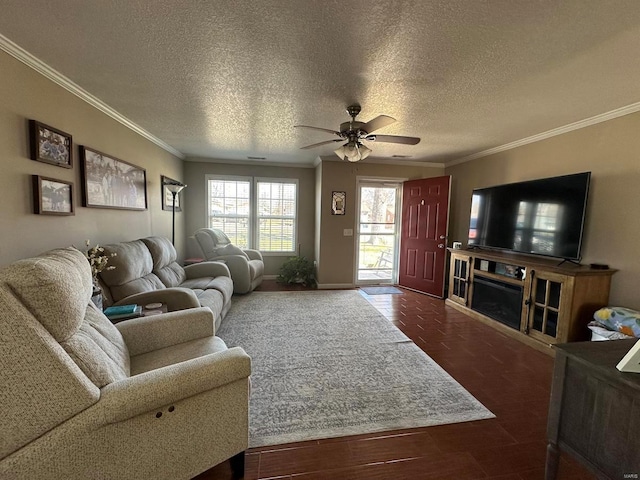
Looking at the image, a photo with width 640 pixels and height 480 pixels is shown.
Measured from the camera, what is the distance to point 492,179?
3.99 m

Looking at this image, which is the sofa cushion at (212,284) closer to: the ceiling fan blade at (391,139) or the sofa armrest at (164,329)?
the sofa armrest at (164,329)

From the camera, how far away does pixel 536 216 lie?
3012 mm

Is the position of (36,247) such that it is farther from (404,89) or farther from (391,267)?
(391,267)

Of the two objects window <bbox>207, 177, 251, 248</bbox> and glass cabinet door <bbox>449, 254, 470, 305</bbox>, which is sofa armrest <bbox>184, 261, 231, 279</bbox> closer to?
window <bbox>207, 177, 251, 248</bbox>

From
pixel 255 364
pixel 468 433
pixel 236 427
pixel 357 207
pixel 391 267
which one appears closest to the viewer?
pixel 236 427

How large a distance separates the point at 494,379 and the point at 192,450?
2255 millimetres

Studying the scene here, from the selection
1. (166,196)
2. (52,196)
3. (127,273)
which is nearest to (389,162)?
(166,196)

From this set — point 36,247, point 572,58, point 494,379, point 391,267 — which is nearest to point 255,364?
point 36,247

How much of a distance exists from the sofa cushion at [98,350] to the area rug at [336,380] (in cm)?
87

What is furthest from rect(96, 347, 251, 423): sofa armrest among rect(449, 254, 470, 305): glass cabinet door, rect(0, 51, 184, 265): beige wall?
rect(449, 254, 470, 305): glass cabinet door

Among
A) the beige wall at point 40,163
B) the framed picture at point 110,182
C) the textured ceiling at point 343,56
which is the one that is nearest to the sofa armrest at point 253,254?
the framed picture at point 110,182

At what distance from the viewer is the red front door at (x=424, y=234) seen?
443 cm

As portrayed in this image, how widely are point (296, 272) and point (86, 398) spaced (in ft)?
13.8

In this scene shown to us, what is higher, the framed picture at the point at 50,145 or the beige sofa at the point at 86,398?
the framed picture at the point at 50,145
